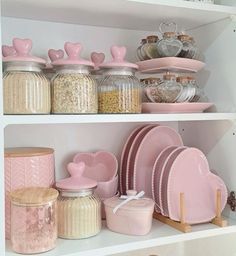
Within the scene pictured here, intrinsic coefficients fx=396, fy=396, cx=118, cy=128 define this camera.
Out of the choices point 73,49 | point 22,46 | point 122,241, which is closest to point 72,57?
point 73,49

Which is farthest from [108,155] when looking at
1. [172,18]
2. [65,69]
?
[172,18]

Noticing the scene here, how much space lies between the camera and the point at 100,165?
1.28 metres

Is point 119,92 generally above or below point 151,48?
below

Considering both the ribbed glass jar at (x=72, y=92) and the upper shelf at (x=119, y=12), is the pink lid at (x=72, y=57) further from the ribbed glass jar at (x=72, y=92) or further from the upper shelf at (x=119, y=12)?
the upper shelf at (x=119, y=12)

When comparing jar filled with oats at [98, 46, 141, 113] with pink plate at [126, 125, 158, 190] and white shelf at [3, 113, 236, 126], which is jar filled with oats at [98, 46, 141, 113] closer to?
white shelf at [3, 113, 236, 126]

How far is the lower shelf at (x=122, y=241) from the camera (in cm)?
98

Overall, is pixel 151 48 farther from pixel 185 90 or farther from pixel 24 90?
pixel 24 90

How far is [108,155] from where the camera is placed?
50.2 inches

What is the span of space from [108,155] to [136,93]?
0.27m

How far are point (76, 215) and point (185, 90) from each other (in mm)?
478

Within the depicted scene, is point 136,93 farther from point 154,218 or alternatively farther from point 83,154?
point 154,218

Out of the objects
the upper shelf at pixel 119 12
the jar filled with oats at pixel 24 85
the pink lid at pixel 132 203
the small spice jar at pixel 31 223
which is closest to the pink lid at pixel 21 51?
the jar filled with oats at pixel 24 85

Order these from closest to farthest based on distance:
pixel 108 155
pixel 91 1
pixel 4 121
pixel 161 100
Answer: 1. pixel 4 121
2. pixel 91 1
3. pixel 161 100
4. pixel 108 155

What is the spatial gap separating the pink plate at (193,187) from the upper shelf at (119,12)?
1.34ft
